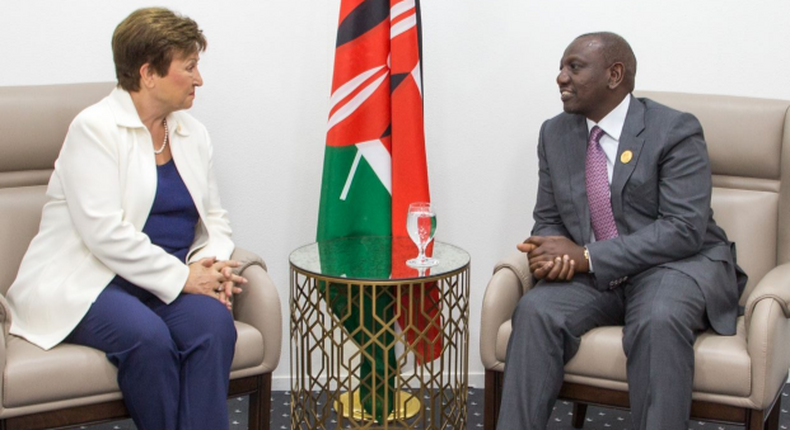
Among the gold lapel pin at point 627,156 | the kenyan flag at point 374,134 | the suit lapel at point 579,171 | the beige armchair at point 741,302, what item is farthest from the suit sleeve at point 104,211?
the gold lapel pin at point 627,156

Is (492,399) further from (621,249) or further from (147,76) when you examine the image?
(147,76)

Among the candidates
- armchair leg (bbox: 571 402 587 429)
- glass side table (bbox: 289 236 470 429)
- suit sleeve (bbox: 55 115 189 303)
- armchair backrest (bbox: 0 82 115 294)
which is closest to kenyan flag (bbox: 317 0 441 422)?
glass side table (bbox: 289 236 470 429)

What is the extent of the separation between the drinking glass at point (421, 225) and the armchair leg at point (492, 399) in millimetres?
366

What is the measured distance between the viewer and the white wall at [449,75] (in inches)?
132

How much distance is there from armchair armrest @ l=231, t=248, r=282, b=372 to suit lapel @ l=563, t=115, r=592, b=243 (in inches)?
35.0

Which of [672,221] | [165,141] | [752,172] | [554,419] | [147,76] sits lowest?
[554,419]

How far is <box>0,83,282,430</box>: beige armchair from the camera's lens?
243 cm

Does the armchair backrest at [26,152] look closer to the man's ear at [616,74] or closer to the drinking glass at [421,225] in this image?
the drinking glass at [421,225]

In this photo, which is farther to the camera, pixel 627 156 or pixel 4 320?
pixel 627 156

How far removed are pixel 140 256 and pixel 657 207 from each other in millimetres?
1430

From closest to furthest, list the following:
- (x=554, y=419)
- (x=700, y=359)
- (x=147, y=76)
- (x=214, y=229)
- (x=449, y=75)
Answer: (x=700, y=359) < (x=147, y=76) < (x=214, y=229) < (x=554, y=419) < (x=449, y=75)

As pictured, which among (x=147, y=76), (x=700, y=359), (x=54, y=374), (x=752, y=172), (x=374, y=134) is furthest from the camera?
(x=374, y=134)

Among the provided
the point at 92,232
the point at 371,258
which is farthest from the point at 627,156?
the point at 92,232

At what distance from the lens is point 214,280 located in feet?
8.89
